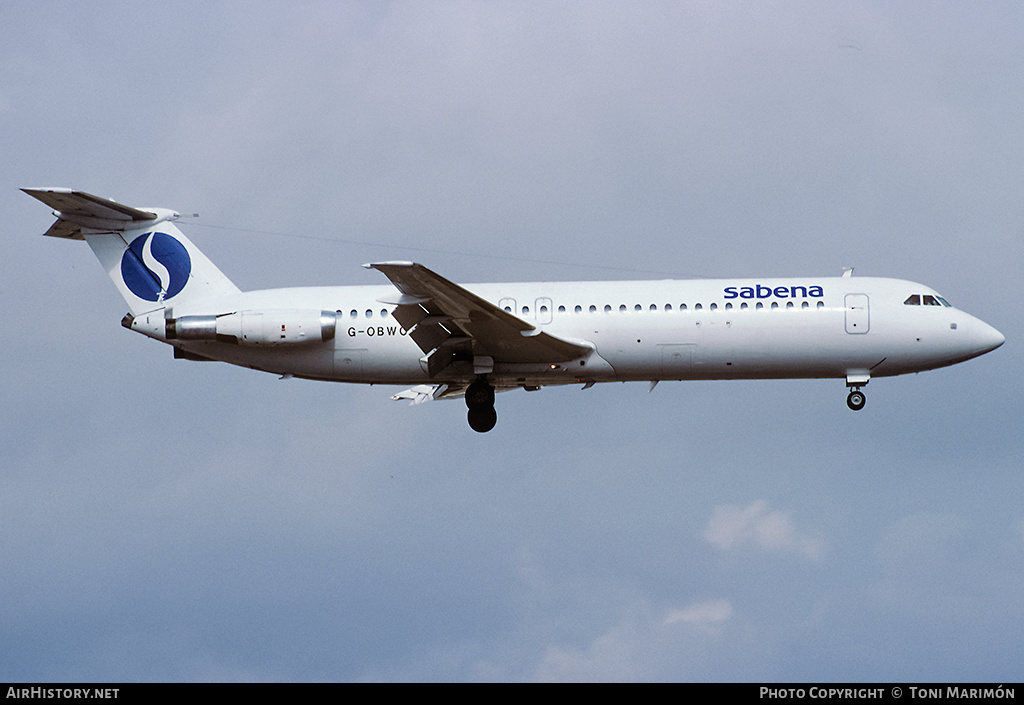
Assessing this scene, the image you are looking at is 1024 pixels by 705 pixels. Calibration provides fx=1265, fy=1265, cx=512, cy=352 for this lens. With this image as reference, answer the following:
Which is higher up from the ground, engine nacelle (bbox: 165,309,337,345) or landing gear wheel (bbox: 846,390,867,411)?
engine nacelle (bbox: 165,309,337,345)

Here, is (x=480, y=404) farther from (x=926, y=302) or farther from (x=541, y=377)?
(x=926, y=302)

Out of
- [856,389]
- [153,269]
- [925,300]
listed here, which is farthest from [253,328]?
[925,300]

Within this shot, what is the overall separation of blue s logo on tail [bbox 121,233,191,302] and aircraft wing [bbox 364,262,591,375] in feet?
21.8

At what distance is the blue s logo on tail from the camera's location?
32.6 metres

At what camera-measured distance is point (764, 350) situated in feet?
98.9

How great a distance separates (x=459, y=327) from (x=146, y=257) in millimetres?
8835

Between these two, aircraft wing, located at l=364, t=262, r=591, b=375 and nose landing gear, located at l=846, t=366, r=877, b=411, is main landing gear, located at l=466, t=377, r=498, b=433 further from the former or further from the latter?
nose landing gear, located at l=846, t=366, r=877, b=411

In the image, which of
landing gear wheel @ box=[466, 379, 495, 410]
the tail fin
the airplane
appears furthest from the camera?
the tail fin

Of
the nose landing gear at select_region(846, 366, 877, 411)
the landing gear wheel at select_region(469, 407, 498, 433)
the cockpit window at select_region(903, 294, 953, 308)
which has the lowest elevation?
the landing gear wheel at select_region(469, 407, 498, 433)

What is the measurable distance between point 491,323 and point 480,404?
9.24ft

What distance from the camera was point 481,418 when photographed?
31.9 meters

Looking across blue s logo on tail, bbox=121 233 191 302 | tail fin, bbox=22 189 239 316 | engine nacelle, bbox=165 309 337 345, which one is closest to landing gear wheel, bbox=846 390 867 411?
engine nacelle, bbox=165 309 337 345

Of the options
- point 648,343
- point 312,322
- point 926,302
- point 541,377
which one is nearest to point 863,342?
point 926,302

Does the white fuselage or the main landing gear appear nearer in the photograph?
the white fuselage
